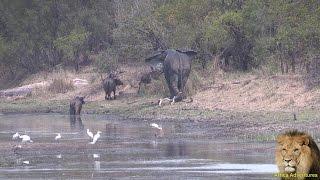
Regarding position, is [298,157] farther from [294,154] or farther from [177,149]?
[177,149]

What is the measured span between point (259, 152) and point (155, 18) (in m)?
21.7

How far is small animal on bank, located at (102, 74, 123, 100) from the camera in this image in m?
38.1

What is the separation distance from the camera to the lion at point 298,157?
4930mm

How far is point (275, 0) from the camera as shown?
33906mm

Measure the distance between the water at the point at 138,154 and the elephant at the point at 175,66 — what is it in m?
4.78

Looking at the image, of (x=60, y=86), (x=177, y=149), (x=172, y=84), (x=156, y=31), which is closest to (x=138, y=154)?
(x=177, y=149)

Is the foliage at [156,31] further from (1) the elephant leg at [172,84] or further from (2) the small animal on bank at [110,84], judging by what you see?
(1) the elephant leg at [172,84]

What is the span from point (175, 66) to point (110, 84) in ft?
12.5

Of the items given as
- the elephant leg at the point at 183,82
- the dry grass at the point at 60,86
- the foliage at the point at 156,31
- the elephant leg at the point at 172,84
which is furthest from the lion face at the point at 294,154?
the dry grass at the point at 60,86

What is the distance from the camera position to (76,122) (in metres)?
32.2

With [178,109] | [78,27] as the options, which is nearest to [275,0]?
[178,109]

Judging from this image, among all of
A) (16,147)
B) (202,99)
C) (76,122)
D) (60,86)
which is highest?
(60,86)

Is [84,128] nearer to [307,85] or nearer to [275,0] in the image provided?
[307,85]

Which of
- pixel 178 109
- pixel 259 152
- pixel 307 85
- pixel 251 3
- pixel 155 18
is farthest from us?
pixel 155 18
